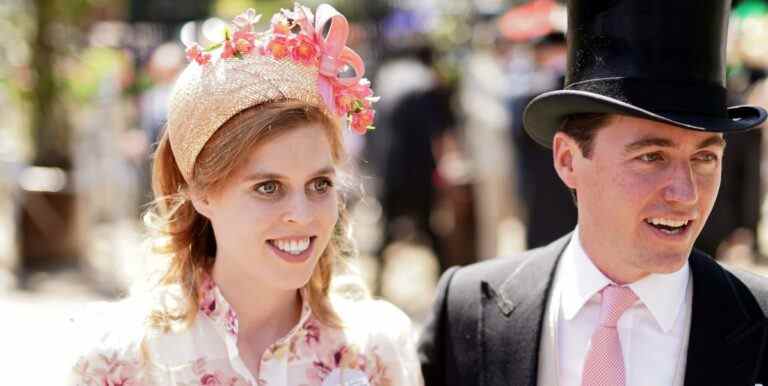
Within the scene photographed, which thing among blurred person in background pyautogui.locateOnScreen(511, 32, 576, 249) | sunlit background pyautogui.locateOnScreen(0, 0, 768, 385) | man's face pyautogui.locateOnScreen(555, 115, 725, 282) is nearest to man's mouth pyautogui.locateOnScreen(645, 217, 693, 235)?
man's face pyautogui.locateOnScreen(555, 115, 725, 282)

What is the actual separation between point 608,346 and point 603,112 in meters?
0.60

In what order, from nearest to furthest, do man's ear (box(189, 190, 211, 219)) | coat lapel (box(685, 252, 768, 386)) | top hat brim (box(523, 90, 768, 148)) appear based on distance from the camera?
top hat brim (box(523, 90, 768, 148))
coat lapel (box(685, 252, 768, 386))
man's ear (box(189, 190, 211, 219))

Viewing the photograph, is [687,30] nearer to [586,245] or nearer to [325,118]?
[586,245]

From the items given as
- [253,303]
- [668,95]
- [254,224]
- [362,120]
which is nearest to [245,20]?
[362,120]

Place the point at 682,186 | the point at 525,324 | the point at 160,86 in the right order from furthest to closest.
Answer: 1. the point at 160,86
2. the point at 525,324
3. the point at 682,186

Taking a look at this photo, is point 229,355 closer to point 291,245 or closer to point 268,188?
point 291,245

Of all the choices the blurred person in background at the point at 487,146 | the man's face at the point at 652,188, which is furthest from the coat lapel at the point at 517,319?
the blurred person in background at the point at 487,146

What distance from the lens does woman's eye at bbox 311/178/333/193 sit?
2738 millimetres

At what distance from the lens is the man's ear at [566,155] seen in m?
2.85

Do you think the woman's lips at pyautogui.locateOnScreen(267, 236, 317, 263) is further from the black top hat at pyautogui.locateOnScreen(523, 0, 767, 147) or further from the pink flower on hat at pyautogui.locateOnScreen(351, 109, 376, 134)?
the black top hat at pyautogui.locateOnScreen(523, 0, 767, 147)

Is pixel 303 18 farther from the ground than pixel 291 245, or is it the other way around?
pixel 303 18

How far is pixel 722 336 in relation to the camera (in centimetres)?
268

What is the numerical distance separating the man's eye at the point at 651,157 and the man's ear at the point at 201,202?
3.68ft

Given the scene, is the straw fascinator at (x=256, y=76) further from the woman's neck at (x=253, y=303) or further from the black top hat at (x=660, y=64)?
the black top hat at (x=660, y=64)
